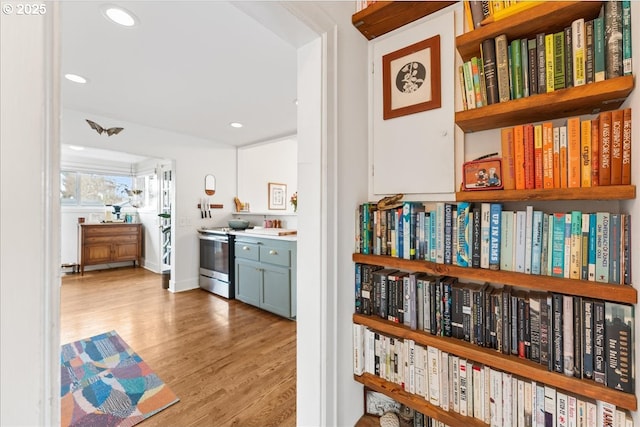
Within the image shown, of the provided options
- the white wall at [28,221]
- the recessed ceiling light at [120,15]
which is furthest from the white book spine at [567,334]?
the recessed ceiling light at [120,15]

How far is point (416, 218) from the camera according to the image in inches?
48.6

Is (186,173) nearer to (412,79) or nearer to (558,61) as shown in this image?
(412,79)

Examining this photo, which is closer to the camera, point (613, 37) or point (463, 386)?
point (613, 37)

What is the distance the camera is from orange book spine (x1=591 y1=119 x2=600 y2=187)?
88 centimetres

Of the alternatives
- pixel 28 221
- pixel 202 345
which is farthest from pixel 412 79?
pixel 202 345

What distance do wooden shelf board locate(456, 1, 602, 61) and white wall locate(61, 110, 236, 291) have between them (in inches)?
153

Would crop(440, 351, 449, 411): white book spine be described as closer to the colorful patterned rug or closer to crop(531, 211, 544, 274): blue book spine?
crop(531, 211, 544, 274): blue book spine

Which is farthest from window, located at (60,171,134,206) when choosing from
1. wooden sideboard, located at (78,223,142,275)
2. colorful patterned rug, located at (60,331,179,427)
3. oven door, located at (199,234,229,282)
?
colorful patterned rug, located at (60,331,179,427)

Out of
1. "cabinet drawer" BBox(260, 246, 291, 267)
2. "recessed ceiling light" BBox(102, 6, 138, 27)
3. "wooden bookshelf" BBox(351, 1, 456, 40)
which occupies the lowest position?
"cabinet drawer" BBox(260, 246, 291, 267)

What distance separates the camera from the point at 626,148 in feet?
2.72

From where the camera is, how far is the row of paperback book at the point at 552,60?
0.84m

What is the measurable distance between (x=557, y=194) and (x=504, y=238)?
23 cm

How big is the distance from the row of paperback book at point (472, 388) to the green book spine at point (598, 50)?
1.03m

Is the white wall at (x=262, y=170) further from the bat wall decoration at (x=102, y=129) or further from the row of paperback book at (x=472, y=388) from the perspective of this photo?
the row of paperback book at (x=472, y=388)
